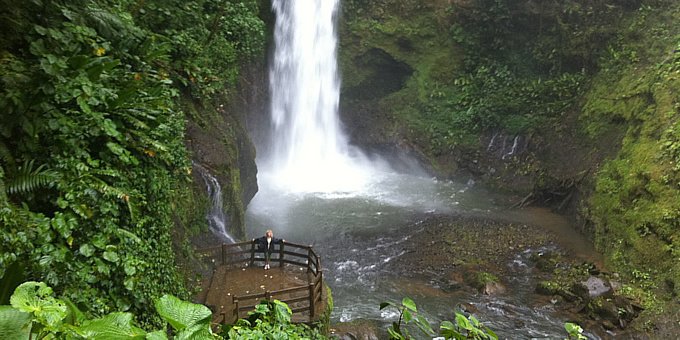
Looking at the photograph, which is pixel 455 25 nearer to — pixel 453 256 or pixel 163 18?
pixel 453 256

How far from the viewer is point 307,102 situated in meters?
25.3

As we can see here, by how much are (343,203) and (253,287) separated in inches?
400

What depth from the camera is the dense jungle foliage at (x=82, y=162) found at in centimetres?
437

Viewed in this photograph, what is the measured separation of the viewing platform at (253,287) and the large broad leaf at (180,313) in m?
5.46

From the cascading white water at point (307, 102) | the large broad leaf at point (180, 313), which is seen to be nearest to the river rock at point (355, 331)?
the large broad leaf at point (180, 313)

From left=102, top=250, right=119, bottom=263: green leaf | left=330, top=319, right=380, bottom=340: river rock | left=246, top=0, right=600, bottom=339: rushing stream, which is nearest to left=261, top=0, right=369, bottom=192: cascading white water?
left=246, top=0, right=600, bottom=339: rushing stream

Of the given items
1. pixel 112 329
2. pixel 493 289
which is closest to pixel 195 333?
pixel 112 329

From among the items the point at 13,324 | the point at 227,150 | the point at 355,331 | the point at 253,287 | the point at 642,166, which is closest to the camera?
the point at 13,324

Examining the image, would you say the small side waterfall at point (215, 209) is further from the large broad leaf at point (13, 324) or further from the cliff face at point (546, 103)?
the cliff face at point (546, 103)

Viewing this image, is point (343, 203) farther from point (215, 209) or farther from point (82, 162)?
point (82, 162)

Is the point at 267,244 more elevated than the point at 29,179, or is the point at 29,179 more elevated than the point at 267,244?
the point at 29,179

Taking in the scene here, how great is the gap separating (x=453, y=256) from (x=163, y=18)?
10.3m

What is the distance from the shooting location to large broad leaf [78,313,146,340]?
1.85m

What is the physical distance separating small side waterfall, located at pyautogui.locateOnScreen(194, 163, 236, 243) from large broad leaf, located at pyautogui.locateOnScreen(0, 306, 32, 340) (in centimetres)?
946
